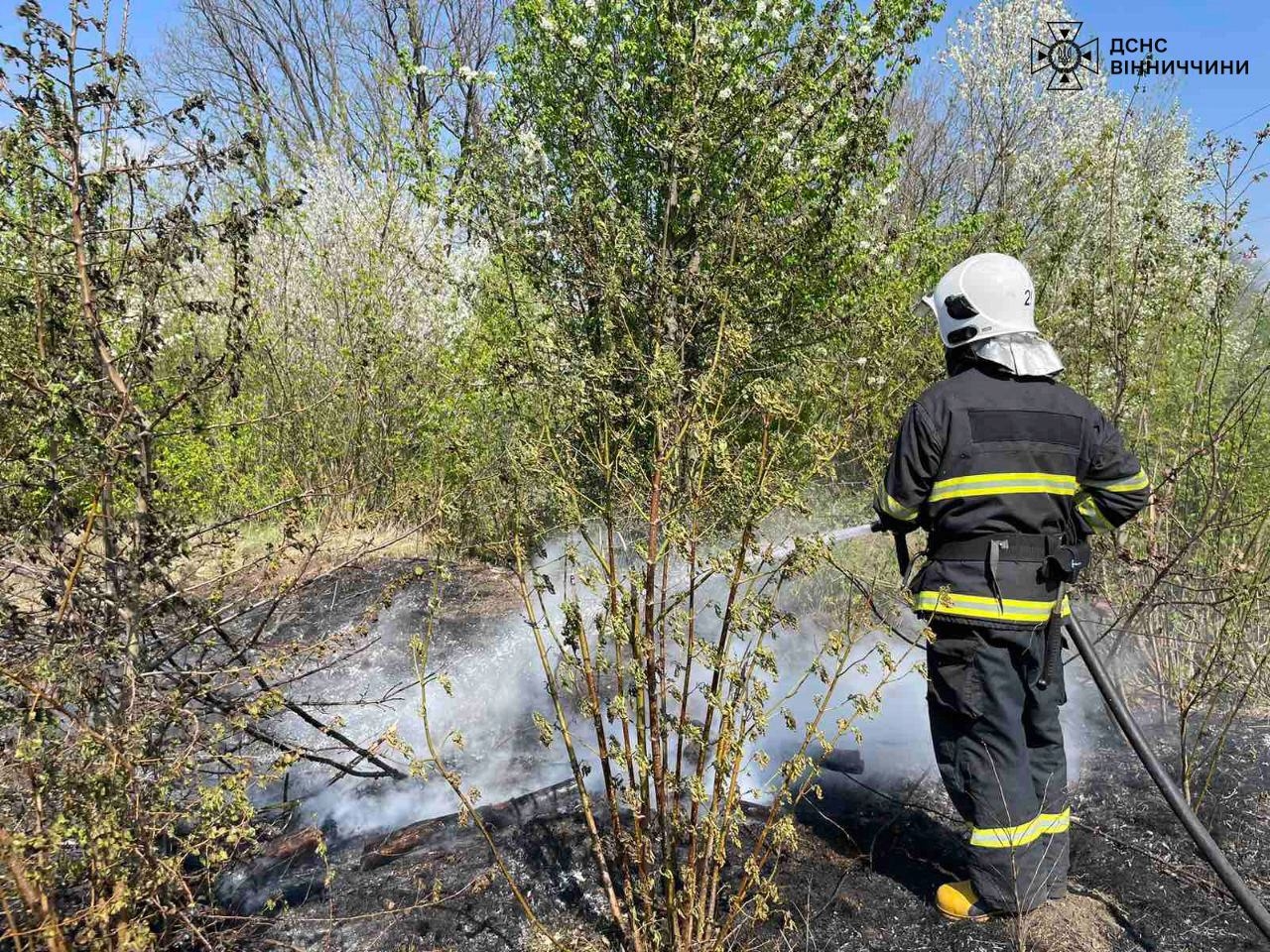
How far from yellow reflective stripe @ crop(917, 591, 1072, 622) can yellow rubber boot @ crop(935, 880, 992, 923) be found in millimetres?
883

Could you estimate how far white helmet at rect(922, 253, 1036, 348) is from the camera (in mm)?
2658

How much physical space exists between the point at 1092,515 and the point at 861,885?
1484 mm

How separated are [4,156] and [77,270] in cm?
28

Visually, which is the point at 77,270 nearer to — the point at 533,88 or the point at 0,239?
the point at 0,239

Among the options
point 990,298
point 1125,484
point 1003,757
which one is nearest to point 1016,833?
point 1003,757

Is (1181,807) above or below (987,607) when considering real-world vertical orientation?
below

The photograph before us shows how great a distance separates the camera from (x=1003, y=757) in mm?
2557

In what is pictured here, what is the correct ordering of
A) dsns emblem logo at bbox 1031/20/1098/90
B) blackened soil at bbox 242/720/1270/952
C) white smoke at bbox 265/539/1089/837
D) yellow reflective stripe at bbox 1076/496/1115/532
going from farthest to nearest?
dsns emblem logo at bbox 1031/20/1098/90 → white smoke at bbox 265/539/1089/837 → yellow reflective stripe at bbox 1076/496/1115/532 → blackened soil at bbox 242/720/1270/952

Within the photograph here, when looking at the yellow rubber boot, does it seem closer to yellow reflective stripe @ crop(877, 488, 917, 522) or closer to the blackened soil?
the blackened soil

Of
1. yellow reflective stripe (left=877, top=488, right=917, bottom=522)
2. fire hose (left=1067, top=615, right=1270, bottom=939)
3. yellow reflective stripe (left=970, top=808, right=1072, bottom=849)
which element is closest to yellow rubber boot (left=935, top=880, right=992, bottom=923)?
yellow reflective stripe (left=970, top=808, right=1072, bottom=849)

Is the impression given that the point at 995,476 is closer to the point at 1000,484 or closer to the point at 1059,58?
the point at 1000,484

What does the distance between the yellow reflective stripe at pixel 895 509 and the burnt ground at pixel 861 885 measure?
3.25 ft

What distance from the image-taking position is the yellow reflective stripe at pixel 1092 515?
274 centimetres

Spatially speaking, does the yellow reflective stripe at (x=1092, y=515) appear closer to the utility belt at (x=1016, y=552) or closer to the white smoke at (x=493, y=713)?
the utility belt at (x=1016, y=552)
